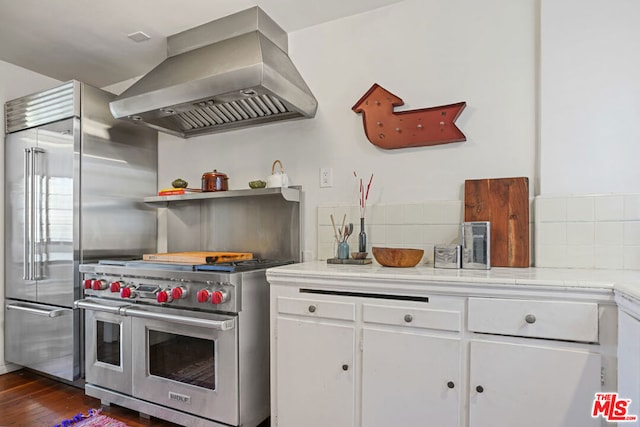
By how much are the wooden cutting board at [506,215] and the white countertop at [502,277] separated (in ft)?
0.27

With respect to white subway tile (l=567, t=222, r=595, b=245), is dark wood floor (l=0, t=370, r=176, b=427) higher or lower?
lower

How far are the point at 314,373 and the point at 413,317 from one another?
0.55m

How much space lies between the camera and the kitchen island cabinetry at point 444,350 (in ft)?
4.12

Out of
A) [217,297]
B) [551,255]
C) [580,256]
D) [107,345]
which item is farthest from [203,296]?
[580,256]

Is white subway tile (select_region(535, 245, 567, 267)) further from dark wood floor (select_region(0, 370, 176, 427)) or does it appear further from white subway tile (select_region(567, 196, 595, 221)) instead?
dark wood floor (select_region(0, 370, 176, 427))

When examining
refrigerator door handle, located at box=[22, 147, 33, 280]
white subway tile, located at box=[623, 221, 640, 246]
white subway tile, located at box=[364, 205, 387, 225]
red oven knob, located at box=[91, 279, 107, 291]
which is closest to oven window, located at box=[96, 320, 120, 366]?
red oven knob, located at box=[91, 279, 107, 291]

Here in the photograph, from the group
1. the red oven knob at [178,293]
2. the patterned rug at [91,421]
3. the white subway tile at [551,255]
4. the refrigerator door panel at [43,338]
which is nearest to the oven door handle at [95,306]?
the refrigerator door panel at [43,338]

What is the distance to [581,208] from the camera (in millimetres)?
1729

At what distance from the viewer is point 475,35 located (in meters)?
1.96

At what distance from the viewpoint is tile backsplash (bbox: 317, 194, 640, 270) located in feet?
5.46

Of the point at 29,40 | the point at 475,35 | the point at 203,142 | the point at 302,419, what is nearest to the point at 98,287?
the point at 203,142

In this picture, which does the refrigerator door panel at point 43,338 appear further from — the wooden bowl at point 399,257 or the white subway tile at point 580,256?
the white subway tile at point 580,256

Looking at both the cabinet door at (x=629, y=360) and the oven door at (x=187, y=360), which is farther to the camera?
the oven door at (x=187, y=360)

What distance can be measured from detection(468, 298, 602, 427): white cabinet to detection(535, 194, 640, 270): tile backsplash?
23.2 inches
